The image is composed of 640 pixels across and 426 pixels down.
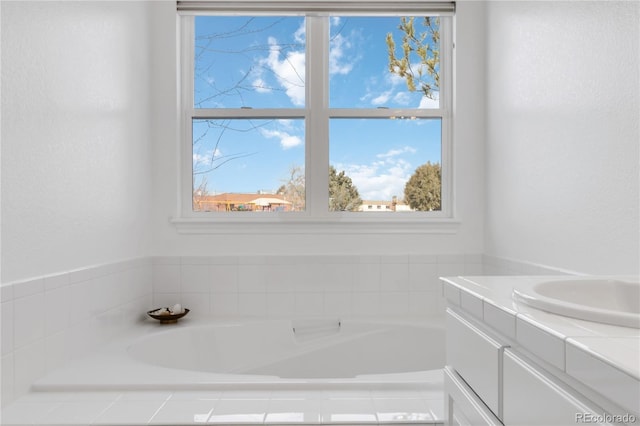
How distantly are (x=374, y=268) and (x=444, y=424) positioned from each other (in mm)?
1455

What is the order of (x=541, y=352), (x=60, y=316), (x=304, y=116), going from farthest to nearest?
(x=304, y=116) < (x=60, y=316) < (x=541, y=352)

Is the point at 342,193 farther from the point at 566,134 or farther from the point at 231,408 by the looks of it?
the point at 231,408

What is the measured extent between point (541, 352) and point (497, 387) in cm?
22

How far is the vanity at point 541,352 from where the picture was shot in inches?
21.3

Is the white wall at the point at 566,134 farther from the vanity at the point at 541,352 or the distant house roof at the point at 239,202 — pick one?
the distant house roof at the point at 239,202

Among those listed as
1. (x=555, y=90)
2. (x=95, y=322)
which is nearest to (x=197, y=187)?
(x=95, y=322)

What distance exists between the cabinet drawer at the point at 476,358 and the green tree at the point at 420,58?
2.00 meters

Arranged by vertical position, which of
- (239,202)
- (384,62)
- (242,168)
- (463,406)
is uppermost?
(384,62)

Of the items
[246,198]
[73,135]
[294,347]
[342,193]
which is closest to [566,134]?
[342,193]

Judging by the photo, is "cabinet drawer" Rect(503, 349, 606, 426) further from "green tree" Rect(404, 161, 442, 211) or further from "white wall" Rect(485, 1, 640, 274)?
"green tree" Rect(404, 161, 442, 211)

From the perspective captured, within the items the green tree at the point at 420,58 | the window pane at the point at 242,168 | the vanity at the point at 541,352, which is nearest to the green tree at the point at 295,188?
the window pane at the point at 242,168

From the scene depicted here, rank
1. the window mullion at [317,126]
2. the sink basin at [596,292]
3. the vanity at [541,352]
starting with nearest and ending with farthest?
the vanity at [541,352]
the sink basin at [596,292]
the window mullion at [317,126]

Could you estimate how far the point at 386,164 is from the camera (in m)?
2.82

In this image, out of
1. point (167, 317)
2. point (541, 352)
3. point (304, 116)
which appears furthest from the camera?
point (304, 116)
